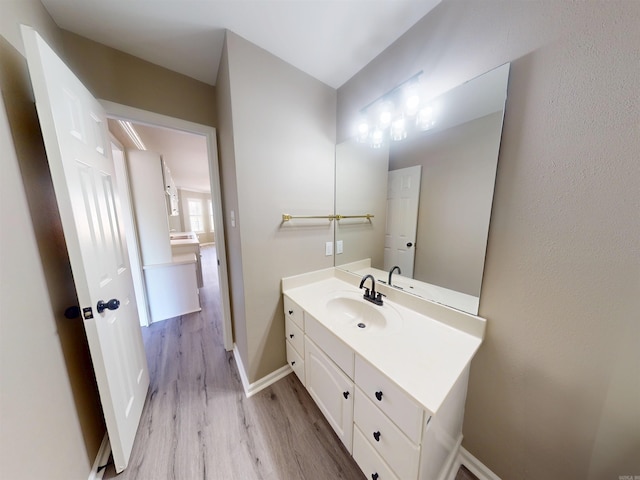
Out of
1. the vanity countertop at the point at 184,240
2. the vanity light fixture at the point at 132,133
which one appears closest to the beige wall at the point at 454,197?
the vanity light fixture at the point at 132,133

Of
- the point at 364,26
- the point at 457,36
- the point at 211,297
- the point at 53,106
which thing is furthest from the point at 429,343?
the point at 211,297

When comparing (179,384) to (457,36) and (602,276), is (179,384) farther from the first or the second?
(457,36)

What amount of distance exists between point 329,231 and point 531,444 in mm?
1575

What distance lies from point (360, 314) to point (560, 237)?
40.9 inches

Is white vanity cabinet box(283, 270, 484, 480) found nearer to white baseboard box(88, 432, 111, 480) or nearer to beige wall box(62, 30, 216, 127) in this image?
white baseboard box(88, 432, 111, 480)

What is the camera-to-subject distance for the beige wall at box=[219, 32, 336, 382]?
1.30 m

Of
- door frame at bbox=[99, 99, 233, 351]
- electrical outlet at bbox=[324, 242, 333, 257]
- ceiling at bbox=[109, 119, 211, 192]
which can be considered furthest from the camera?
ceiling at bbox=[109, 119, 211, 192]

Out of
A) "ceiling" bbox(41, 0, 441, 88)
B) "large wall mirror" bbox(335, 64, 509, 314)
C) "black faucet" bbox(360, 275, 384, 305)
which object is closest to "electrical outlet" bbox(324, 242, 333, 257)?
"large wall mirror" bbox(335, 64, 509, 314)

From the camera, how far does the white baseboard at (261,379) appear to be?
1.55 metres

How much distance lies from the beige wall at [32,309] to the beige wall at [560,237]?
183cm

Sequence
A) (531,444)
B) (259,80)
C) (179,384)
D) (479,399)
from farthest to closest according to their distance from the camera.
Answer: (179,384) → (259,80) → (479,399) → (531,444)

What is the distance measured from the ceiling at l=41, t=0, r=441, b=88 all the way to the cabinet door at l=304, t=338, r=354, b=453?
1885 mm

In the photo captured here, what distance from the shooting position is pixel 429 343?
38.3 inches

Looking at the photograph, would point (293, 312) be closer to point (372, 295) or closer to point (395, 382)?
point (372, 295)
